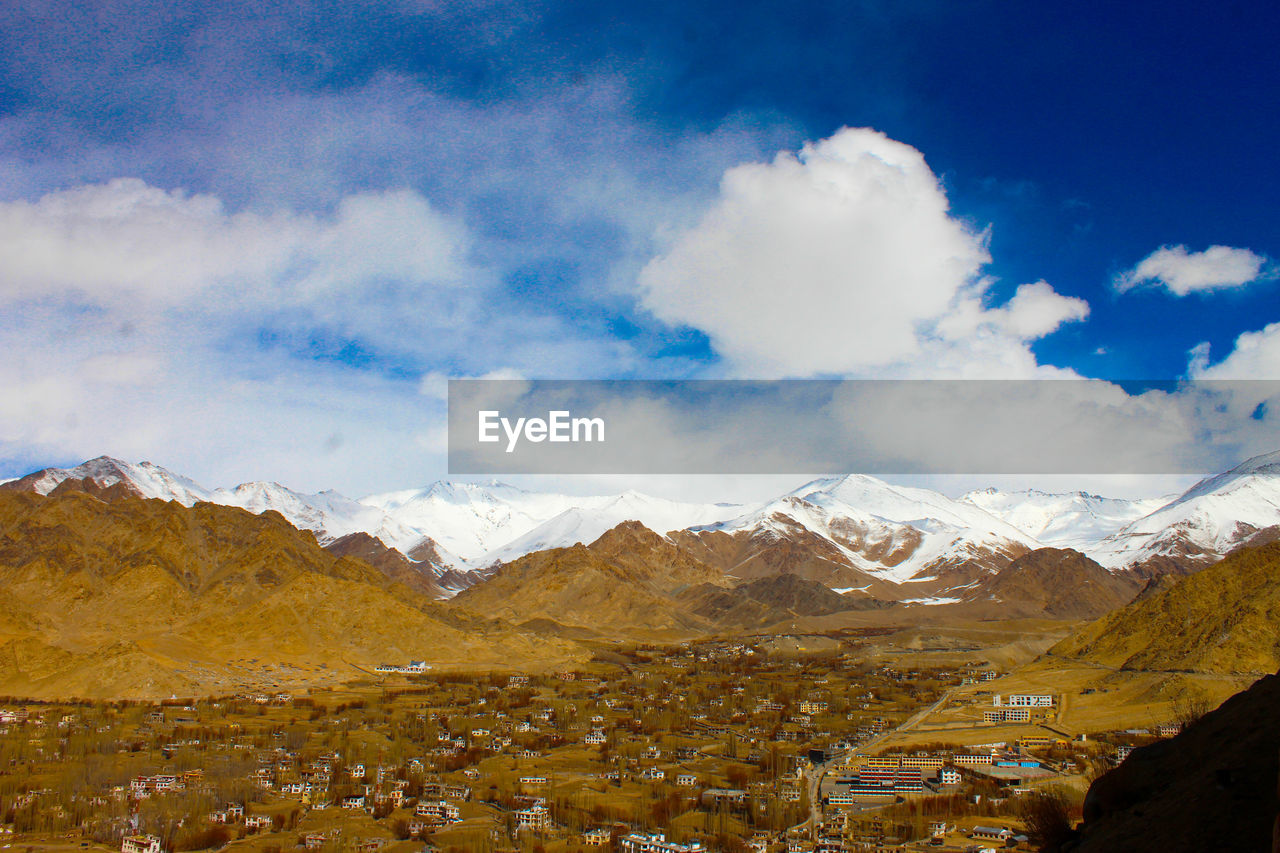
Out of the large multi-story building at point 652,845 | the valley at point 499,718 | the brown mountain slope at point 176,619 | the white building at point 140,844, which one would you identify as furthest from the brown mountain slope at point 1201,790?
the brown mountain slope at point 176,619

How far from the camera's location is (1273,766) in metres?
14.2

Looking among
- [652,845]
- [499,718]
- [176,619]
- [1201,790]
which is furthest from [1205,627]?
[176,619]

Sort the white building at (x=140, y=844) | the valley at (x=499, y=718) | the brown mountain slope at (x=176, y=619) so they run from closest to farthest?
the white building at (x=140, y=844) < the valley at (x=499, y=718) < the brown mountain slope at (x=176, y=619)

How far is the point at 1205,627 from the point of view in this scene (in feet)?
363

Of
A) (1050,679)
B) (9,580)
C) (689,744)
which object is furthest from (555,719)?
(9,580)

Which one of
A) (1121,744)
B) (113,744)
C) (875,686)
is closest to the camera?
(1121,744)

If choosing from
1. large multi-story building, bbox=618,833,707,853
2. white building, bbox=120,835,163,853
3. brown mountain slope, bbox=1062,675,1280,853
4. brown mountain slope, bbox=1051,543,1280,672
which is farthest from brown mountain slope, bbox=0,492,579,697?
brown mountain slope, bbox=1062,675,1280,853

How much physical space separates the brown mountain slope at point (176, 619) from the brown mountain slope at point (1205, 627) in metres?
99.9

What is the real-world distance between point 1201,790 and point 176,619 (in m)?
171

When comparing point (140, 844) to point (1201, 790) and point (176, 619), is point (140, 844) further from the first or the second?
point (176, 619)

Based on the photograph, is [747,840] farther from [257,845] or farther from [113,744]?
[113,744]

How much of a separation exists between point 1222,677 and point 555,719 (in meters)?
74.0

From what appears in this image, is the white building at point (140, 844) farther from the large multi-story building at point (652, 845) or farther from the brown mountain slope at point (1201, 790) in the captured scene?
the brown mountain slope at point (1201, 790)

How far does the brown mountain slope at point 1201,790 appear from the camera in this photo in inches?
544
